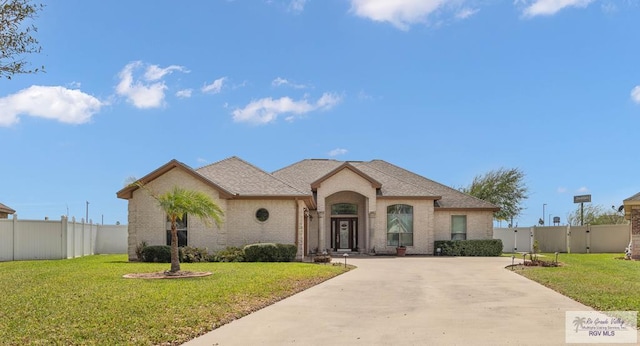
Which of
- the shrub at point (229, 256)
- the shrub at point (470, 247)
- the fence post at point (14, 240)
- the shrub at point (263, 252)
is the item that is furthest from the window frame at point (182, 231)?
the shrub at point (470, 247)

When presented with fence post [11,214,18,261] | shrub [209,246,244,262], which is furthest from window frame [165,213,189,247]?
fence post [11,214,18,261]

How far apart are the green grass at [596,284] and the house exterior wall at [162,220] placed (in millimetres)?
13952

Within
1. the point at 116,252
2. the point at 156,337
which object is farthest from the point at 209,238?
the point at 156,337

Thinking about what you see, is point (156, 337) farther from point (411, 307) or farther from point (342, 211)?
point (342, 211)

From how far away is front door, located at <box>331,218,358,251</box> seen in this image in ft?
126

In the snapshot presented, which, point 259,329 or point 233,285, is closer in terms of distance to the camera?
point 259,329

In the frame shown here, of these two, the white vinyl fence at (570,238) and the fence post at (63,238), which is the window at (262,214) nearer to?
the fence post at (63,238)

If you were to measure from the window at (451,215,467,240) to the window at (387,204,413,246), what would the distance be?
2.82 m

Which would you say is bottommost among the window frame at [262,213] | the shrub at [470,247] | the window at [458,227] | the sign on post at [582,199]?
the shrub at [470,247]

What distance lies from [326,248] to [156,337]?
2803 centimetres

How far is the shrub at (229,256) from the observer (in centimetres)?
2822

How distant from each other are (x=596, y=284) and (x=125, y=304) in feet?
40.2

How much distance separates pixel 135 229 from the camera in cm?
2948

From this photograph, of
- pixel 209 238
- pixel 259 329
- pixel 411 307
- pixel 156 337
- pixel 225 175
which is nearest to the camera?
pixel 156 337
